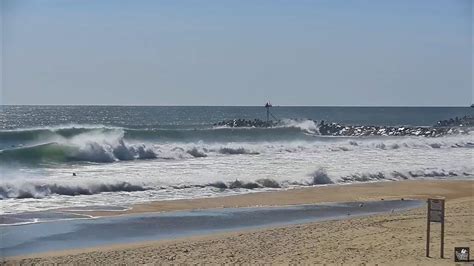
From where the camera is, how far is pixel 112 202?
64.8 ft

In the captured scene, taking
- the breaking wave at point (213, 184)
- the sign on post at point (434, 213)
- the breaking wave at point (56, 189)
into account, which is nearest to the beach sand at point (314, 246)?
the sign on post at point (434, 213)

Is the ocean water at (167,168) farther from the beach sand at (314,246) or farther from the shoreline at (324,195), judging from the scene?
the beach sand at (314,246)

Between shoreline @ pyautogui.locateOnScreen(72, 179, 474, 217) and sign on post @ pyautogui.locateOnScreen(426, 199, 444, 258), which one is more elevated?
sign on post @ pyautogui.locateOnScreen(426, 199, 444, 258)

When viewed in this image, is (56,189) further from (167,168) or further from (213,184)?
(167,168)

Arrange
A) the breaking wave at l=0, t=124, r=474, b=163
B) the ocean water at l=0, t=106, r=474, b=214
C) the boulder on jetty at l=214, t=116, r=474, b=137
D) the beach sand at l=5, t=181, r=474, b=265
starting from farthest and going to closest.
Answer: the boulder on jetty at l=214, t=116, r=474, b=137 < the breaking wave at l=0, t=124, r=474, b=163 < the ocean water at l=0, t=106, r=474, b=214 < the beach sand at l=5, t=181, r=474, b=265

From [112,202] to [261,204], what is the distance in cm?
428

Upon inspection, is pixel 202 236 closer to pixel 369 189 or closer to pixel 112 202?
pixel 112 202

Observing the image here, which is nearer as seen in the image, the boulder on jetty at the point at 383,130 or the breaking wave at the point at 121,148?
the breaking wave at the point at 121,148

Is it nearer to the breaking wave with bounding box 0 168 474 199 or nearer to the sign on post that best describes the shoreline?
the breaking wave with bounding box 0 168 474 199

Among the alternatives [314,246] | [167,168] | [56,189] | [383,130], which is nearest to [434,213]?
[314,246]

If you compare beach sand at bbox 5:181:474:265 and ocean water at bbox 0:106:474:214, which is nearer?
beach sand at bbox 5:181:474:265

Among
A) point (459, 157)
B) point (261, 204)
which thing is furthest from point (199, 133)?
point (261, 204)

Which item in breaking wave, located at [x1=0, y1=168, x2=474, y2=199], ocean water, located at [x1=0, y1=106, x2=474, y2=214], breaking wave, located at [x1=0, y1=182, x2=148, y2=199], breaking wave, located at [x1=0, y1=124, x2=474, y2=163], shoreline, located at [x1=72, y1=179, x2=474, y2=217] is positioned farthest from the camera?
breaking wave, located at [x1=0, y1=124, x2=474, y2=163]

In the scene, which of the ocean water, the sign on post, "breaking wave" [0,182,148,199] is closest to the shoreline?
the ocean water
